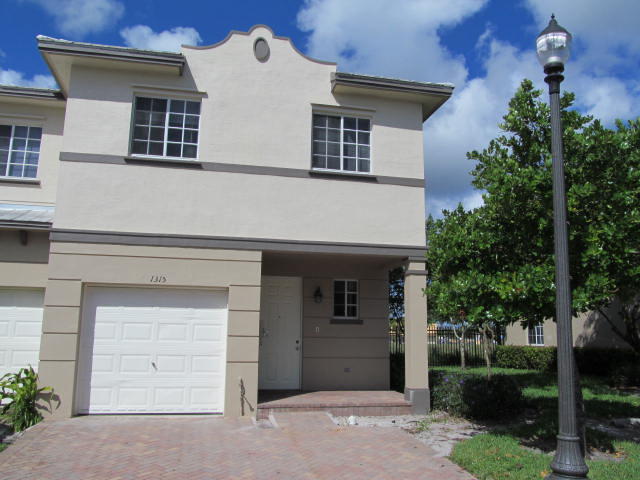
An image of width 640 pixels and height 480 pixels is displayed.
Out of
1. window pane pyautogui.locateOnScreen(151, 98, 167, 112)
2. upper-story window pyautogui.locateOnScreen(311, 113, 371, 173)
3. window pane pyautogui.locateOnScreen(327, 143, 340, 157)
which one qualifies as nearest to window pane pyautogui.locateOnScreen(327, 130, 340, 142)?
upper-story window pyautogui.locateOnScreen(311, 113, 371, 173)

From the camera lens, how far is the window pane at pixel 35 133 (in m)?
12.0

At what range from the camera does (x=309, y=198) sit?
11.0m

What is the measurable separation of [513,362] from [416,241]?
11.8 m

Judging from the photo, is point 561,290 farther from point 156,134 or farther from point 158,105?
point 158,105

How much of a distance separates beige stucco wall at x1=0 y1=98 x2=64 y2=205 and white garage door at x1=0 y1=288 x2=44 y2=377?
2165 millimetres

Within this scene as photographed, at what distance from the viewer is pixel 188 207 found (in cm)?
1044

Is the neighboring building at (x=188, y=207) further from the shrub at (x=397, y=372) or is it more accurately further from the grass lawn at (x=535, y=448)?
the grass lawn at (x=535, y=448)

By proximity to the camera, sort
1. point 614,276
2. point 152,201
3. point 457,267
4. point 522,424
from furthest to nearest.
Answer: point 152,201 < point 522,424 < point 457,267 < point 614,276

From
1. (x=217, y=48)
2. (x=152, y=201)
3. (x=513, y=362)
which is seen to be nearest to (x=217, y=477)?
(x=152, y=201)

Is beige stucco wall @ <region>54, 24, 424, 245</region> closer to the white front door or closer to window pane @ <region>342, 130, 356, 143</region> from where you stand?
window pane @ <region>342, 130, 356, 143</region>

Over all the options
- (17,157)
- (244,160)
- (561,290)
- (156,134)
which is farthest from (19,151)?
(561,290)

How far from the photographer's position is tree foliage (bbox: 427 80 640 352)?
7.34 m

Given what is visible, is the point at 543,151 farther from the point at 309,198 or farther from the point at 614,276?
the point at 309,198

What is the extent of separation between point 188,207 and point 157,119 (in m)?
1.94
